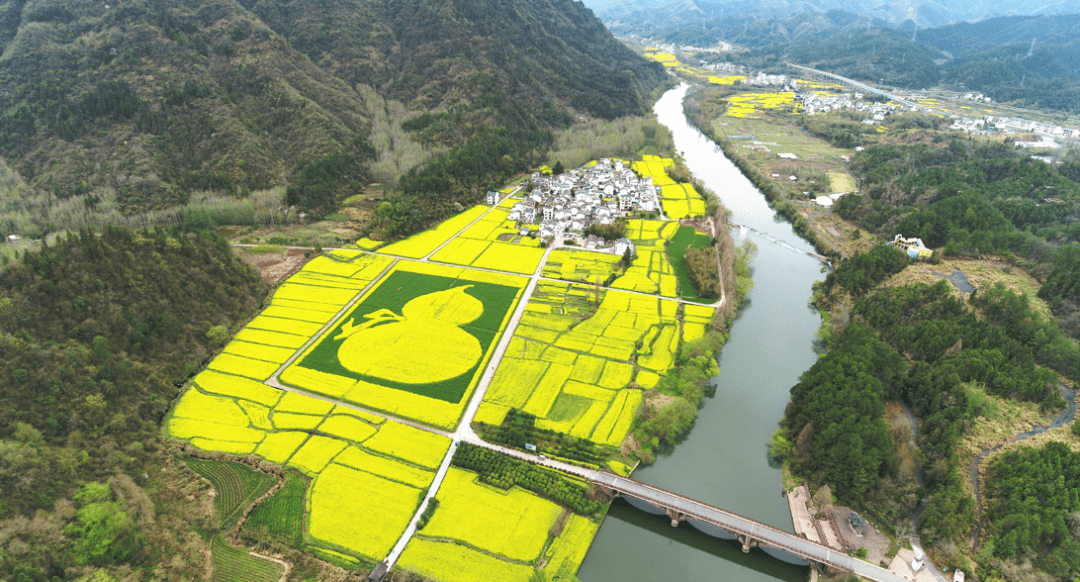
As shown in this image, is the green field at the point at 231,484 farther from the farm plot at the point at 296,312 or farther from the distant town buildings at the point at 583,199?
the distant town buildings at the point at 583,199

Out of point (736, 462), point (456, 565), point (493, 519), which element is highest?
point (493, 519)

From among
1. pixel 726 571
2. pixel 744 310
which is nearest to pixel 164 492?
pixel 726 571

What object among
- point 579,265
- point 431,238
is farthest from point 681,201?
point 431,238

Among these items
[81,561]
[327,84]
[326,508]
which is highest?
[327,84]

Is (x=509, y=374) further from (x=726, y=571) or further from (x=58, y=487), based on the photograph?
(x=58, y=487)

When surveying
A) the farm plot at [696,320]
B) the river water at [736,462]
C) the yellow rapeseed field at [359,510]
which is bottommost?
the river water at [736,462]

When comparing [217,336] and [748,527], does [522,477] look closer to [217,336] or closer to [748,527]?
[748,527]

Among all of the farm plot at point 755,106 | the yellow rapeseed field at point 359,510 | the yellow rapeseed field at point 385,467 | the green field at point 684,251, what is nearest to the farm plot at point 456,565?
the yellow rapeseed field at point 359,510
